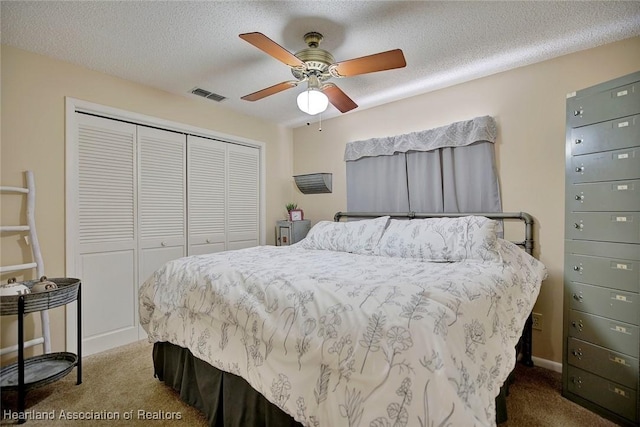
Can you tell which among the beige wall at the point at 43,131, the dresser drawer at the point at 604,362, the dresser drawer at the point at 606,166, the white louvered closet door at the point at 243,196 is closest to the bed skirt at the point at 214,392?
the beige wall at the point at 43,131

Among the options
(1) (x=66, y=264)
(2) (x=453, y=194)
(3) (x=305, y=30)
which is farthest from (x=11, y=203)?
(2) (x=453, y=194)

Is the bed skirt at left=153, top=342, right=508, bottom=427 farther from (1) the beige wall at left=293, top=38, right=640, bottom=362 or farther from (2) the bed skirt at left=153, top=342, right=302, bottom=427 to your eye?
(1) the beige wall at left=293, top=38, right=640, bottom=362

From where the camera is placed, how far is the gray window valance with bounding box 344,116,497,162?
2.69 metres

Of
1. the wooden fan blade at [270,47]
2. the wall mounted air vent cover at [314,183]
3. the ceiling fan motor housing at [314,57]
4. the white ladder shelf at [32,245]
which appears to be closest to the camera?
the wooden fan blade at [270,47]

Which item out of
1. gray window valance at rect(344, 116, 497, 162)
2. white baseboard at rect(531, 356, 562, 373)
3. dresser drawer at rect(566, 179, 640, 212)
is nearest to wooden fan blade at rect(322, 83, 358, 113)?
gray window valance at rect(344, 116, 497, 162)

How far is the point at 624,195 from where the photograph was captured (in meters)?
1.79

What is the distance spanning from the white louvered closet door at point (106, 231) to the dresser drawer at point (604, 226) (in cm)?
351

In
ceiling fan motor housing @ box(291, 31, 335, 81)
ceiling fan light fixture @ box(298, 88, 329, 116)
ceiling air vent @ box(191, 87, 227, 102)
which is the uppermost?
ceiling air vent @ box(191, 87, 227, 102)

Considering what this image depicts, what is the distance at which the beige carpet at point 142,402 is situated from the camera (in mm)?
1808

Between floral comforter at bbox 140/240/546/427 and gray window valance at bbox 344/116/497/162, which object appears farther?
gray window valance at bbox 344/116/497/162

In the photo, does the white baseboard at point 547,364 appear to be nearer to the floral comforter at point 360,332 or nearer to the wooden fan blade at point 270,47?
the floral comforter at point 360,332

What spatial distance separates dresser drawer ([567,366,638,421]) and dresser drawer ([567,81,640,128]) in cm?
155

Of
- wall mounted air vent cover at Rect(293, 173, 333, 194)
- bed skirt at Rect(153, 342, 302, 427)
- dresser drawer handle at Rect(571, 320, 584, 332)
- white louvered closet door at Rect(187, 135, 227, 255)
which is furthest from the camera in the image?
wall mounted air vent cover at Rect(293, 173, 333, 194)

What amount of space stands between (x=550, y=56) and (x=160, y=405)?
3682 millimetres
